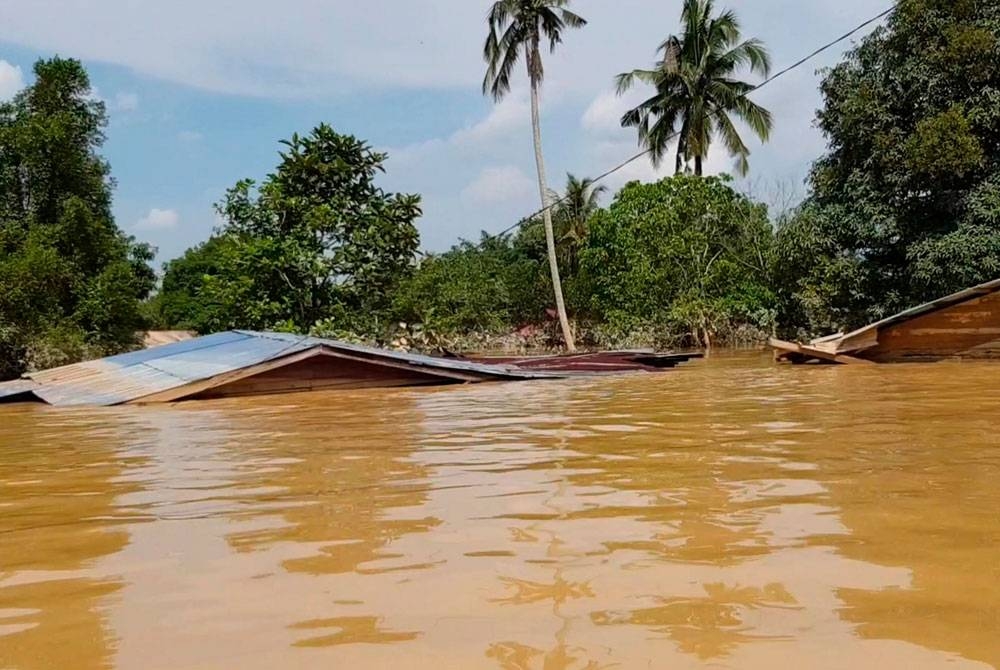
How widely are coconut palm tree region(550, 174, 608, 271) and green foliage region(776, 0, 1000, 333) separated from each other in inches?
539

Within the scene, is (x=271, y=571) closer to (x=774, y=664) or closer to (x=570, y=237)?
(x=774, y=664)

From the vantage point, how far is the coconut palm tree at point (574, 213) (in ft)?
108

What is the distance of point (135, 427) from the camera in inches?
208

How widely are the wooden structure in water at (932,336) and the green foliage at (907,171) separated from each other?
7.06 meters

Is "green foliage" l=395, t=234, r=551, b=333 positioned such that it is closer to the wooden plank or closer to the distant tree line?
the distant tree line

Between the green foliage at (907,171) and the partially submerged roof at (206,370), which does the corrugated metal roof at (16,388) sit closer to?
the partially submerged roof at (206,370)

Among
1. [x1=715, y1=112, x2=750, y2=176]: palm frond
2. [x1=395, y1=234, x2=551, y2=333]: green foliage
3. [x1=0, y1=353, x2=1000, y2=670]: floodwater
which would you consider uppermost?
[x1=715, y1=112, x2=750, y2=176]: palm frond

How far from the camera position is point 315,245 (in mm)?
13883

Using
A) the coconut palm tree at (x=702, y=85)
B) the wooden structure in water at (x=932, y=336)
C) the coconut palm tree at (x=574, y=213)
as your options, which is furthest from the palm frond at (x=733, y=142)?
the wooden structure in water at (x=932, y=336)

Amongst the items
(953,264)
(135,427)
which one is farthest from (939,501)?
(953,264)

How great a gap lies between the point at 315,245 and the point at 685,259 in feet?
47.5

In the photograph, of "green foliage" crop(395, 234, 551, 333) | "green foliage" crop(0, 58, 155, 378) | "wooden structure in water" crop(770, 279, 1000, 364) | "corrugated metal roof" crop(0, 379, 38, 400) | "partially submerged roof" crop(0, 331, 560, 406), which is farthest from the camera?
"green foliage" crop(395, 234, 551, 333)

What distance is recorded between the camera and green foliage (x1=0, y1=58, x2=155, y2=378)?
18781 millimetres

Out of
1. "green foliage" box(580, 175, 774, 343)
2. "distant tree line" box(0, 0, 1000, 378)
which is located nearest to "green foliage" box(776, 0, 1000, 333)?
"distant tree line" box(0, 0, 1000, 378)
